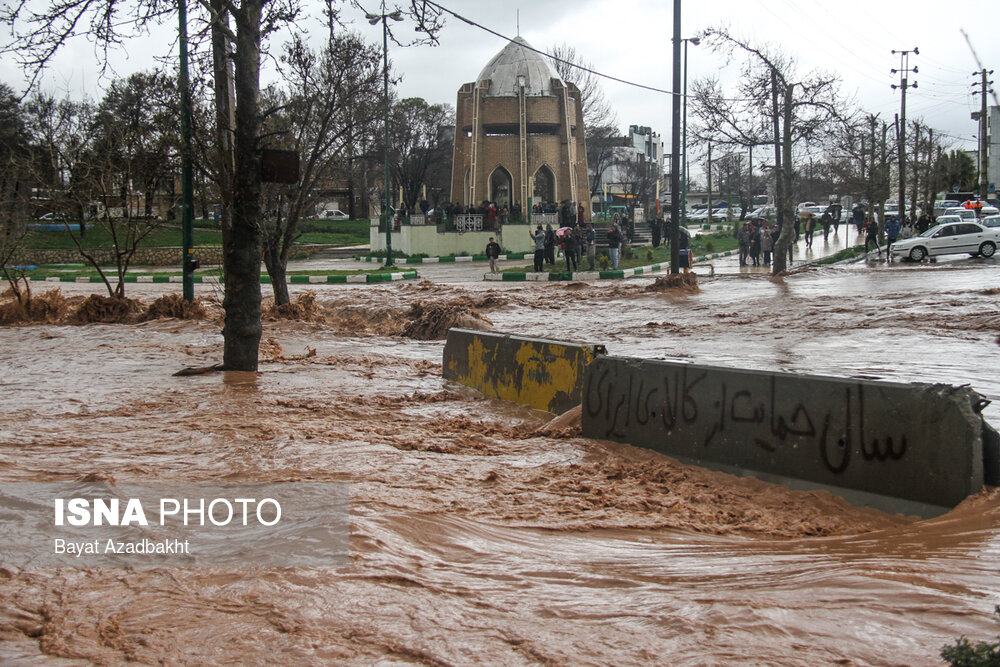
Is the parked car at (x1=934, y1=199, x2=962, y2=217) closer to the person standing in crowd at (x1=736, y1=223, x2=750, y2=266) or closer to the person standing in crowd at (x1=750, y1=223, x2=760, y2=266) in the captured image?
the person standing in crowd at (x1=736, y1=223, x2=750, y2=266)

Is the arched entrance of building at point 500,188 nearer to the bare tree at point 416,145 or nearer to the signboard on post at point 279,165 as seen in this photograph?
the bare tree at point 416,145

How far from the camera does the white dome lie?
157 ft

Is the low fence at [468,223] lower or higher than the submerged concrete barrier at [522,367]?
higher

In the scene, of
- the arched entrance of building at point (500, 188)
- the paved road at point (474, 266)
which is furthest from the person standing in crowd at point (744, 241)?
the arched entrance of building at point (500, 188)

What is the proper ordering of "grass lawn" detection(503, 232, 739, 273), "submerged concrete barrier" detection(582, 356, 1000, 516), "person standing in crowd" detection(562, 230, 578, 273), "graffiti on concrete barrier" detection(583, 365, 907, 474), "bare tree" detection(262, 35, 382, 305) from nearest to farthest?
"submerged concrete barrier" detection(582, 356, 1000, 516)
"graffiti on concrete barrier" detection(583, 365, 907, 474)
"bare tree" detection(262, 35, 382, 305)
"person standing in crowd" detection(562, 230, 578, 273)
"grass lawn" detection(503, 232, 739, 273)

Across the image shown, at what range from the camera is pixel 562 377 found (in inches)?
304

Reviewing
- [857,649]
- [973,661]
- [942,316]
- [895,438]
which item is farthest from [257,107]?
[942,316]

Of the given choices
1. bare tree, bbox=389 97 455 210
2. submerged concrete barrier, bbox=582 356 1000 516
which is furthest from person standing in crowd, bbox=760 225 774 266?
bare tree, bbox=389 97 455 210

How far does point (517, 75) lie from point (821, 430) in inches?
1776

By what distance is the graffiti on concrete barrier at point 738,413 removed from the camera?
4.94 meters

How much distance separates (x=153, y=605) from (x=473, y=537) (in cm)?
159

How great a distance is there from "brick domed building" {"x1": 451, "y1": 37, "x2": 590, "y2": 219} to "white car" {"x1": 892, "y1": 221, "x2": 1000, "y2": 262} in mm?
19546

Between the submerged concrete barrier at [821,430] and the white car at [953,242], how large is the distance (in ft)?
91.2

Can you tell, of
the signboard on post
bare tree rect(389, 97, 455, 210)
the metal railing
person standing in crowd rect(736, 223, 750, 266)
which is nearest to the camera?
the signboard on post
